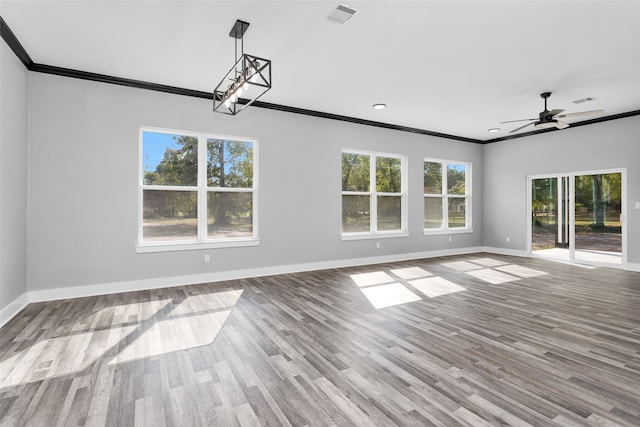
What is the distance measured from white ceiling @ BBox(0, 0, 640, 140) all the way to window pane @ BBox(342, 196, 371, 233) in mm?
2091

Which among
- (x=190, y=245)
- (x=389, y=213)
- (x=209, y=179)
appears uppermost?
(x=209, y=179)

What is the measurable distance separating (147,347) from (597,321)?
4.36 m

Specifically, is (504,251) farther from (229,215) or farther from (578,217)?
(229,215)

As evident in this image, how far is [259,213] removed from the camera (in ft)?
18.0

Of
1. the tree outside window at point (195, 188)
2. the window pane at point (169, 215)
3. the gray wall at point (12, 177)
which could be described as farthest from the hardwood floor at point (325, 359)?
the tree outside window at point (195, 188)

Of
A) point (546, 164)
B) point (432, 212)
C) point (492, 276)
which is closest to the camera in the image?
point (492, 276)

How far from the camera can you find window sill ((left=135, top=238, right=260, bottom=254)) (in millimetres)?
4609

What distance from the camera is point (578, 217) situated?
6.94 metres

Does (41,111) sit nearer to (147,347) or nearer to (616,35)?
(147,347)

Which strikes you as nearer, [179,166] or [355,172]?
[179,166]

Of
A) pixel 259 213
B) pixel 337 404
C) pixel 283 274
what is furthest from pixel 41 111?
pixel 337 404

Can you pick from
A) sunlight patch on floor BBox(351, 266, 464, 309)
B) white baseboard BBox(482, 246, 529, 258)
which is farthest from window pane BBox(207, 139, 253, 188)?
white baseboard BBox(482, 246, 529, 258)

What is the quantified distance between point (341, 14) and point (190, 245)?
3.71m

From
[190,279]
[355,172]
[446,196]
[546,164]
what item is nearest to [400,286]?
[355,172]
